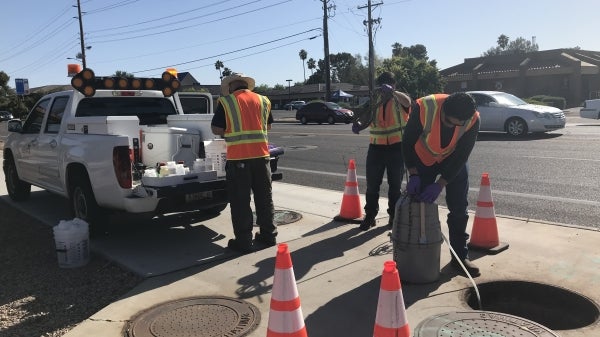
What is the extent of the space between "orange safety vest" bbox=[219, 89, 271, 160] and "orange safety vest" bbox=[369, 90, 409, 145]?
1.33 m

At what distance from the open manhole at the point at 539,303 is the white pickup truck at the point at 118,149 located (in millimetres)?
2968

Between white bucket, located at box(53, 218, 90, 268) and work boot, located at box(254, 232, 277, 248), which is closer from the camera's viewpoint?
white bucket, located at box(53, 218, 90, 268)

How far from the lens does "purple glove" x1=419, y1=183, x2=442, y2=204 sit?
4.02 m

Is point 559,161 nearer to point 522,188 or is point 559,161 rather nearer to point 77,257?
point 522,188

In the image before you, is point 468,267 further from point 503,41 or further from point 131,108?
point 503,41

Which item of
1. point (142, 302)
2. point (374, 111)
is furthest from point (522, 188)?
point (142, 302)

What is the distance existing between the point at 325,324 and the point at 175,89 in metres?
4.60

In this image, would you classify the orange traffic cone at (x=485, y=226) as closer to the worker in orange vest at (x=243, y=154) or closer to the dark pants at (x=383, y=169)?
the dark pants at (x=383, y=169)

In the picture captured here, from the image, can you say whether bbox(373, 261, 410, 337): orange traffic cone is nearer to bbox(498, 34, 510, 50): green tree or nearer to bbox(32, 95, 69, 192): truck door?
bbox(32, 95, 69, 192): truck door

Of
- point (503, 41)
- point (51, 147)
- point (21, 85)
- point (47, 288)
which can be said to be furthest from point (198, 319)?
point (503, 41)

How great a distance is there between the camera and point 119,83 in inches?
257

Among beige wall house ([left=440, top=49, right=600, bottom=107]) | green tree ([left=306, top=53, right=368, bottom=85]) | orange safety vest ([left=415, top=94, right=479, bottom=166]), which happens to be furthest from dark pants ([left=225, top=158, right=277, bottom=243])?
green tree ([left=306, top=53, right=368, bottom=85])

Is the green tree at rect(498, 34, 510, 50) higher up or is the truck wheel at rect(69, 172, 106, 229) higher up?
the green tree at rect(498, 34, 510, 50)

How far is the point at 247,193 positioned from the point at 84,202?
1978mm
